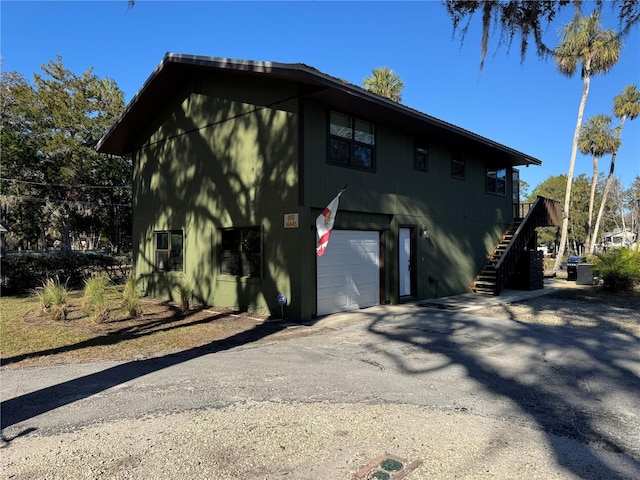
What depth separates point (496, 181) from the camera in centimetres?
1664

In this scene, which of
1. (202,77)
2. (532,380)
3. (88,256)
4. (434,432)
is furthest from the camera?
(88,256)

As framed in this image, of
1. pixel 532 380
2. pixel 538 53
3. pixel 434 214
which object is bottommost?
pixel 532 380

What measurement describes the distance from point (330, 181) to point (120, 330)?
5364 mm

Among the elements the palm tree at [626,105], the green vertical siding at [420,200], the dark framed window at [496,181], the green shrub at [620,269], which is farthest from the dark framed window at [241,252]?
the palm tree at [626,105]

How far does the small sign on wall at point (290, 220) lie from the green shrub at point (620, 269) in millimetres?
11585

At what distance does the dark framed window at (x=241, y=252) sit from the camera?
10406 millimetres

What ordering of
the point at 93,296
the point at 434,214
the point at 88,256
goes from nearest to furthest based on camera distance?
the point at 93,296 < the point at 434,214 < the point at 88,256

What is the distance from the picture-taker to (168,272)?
13.4 meters

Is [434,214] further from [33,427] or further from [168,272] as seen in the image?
[33,427]

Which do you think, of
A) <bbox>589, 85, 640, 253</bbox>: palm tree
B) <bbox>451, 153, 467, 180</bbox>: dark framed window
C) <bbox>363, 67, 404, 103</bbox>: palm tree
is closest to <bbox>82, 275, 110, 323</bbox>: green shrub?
<bbox>451, 153, 467, 180</bbox>: dark framed window

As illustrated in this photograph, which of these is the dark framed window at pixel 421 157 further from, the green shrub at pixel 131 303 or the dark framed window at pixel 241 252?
the green shrub at pixel 131 303

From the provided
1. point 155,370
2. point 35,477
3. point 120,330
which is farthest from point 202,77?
point 35,477

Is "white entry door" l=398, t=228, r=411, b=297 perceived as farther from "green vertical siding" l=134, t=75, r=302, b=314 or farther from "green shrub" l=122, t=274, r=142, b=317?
"green shrub" l=122, t=274, r=142, b=317

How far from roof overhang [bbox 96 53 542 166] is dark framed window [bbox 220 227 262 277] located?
3.55m
